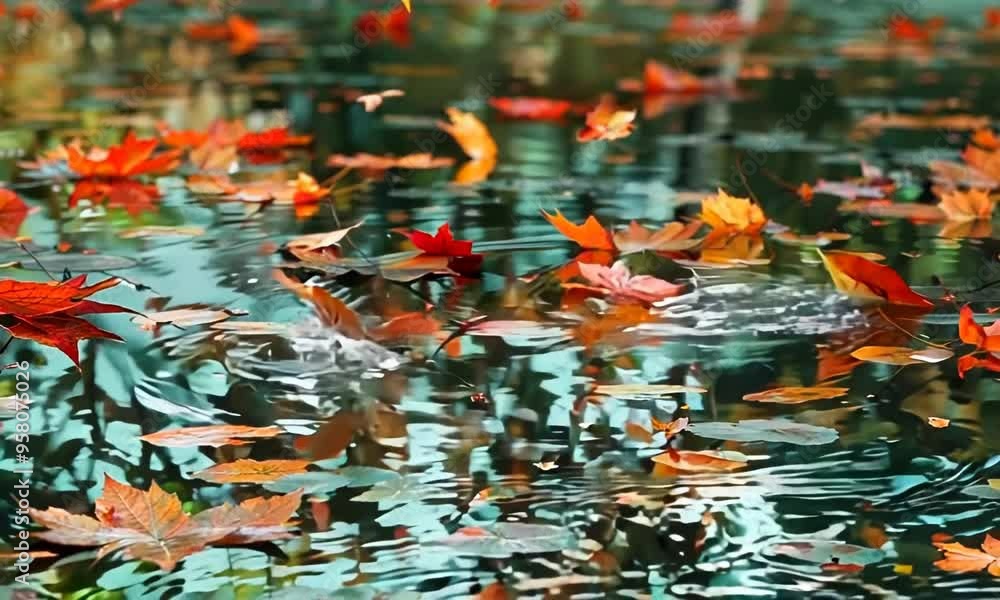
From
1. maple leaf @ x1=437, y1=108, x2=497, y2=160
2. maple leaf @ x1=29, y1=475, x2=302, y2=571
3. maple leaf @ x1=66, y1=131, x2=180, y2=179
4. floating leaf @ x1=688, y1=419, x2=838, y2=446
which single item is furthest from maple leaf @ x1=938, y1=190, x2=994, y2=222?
maple leaf @ x1=29, y1=475, x2=302, y2=571

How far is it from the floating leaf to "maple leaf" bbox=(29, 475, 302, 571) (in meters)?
0.56

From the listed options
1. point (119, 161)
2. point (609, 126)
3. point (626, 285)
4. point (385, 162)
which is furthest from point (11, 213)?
point (626, 285)

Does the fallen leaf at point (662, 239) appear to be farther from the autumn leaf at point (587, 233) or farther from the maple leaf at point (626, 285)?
the maple leaf at point (626, 285)

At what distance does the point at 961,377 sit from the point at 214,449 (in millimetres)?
1072

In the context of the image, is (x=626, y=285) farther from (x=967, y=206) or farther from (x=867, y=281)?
(x=967, y=206)

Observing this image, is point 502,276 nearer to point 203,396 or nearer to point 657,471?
point 203,396

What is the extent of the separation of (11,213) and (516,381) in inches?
62.2

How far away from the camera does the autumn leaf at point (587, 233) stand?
111 inches

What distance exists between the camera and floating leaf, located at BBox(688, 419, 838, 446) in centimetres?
187

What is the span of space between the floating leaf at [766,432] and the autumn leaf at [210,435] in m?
0.55

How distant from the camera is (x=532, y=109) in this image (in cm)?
534

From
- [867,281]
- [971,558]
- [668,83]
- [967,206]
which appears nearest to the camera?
[971,558]

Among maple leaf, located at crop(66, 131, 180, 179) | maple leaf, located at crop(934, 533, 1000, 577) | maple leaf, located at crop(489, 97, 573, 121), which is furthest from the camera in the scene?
maple leaf, located at crop(489, 97, 573, 121)

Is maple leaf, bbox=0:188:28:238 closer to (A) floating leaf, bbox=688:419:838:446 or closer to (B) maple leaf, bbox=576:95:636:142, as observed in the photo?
(B) maple leaf, bbox=576:95:636:142
